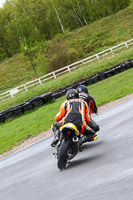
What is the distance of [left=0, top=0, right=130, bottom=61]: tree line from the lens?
3041 inches

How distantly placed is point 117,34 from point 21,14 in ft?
83.9

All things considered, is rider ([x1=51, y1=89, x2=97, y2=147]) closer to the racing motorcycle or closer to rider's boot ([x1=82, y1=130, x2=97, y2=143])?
rider's boot ([x1=82, y1=130, x2=97, y2=143])

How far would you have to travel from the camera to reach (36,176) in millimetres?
7949

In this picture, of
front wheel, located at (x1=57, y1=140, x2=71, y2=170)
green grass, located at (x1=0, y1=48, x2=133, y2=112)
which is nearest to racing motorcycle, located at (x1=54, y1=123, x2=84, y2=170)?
front wheel, located at (x1=57, y1=140, x2=71, y2=170)

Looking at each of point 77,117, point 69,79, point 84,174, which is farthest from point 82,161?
point 69,79

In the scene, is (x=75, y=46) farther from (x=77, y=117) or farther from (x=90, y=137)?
(x=77, y=117)

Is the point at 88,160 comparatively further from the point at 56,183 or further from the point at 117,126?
the point at 117,126

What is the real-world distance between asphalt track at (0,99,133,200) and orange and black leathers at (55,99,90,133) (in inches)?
29.5

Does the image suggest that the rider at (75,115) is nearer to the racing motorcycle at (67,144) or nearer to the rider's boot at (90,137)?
the rider's boot at (90,137)

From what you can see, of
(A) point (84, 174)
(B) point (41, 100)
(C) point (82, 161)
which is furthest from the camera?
(B) point (41, 100)

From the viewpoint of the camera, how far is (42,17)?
8206 centimetres

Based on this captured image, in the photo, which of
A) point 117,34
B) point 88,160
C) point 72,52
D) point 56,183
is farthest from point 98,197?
point 117,34

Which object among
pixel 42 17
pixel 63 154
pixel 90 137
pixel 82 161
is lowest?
pixel 82 161

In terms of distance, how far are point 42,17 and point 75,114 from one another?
251ft
